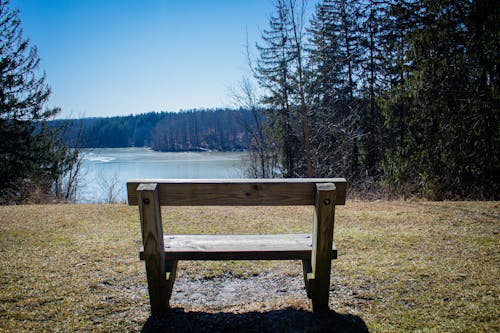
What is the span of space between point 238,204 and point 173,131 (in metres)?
73.7

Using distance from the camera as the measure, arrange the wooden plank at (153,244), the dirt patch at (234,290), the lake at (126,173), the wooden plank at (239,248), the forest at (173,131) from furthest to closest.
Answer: the forest at (173,131), the lake at (126,173), the dirt patch at (234,290), the wooden plank at (239,248), the wooden plank at (153,244)

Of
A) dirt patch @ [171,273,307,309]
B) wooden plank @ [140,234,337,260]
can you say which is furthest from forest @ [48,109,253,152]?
wooden plank @ [140,234,337,260]

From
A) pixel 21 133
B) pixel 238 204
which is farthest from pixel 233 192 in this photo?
pixel 21 133

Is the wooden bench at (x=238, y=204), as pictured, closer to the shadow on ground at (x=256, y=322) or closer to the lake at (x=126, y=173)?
the shadow on ground at (x=256, y=322)

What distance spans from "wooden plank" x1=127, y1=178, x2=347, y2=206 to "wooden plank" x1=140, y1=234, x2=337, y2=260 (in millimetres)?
388

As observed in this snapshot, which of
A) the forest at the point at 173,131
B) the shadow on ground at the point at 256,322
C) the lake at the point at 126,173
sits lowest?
the lake at the point at 126,173

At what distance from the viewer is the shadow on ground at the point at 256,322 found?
2.31 meters

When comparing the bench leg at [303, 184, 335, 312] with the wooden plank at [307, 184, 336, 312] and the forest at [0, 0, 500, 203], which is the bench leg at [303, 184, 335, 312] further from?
the forest at [0, 0, 500, 203]

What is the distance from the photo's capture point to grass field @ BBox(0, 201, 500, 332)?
2.49 meters

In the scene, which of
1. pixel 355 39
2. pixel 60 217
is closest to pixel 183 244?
pixel 60 217

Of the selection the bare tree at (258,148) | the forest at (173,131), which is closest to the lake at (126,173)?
the bare tree at (258,148)

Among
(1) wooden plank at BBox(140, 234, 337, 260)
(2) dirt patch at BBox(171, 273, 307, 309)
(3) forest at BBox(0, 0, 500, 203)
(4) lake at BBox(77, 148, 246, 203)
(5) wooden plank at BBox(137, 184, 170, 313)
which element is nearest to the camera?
(5) wooden plank at BBox(137, 184, 170, 313)

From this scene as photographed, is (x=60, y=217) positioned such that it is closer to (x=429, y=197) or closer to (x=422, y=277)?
(x=422, y=277)

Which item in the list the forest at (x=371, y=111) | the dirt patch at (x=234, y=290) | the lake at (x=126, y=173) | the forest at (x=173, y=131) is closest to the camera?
the dirt patch at (x=234, y=290)
